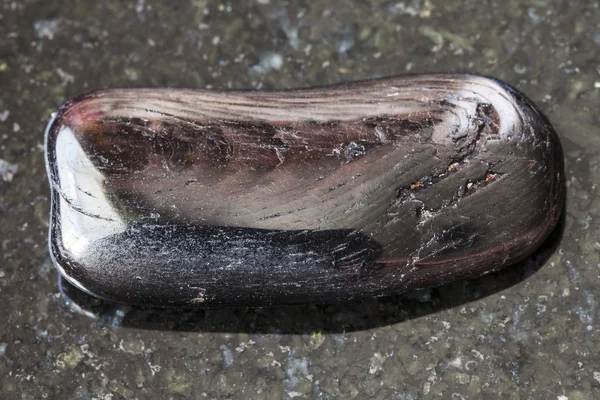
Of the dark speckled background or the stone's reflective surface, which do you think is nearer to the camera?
the stone's reflective surface

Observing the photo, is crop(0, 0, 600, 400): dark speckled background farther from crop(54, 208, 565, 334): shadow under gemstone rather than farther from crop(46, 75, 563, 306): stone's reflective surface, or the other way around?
crop(46, 75, 563, 306): stone's reflective surface

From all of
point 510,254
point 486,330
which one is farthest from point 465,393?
point 510,254

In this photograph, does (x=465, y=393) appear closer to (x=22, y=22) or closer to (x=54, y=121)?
(x=54, y=121)

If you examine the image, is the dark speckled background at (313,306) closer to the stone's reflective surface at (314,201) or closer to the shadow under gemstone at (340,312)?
the shadow under gemstone at (340,312)

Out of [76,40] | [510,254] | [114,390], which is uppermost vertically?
[76,40]

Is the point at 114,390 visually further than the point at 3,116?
No

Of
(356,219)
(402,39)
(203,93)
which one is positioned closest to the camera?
(356,219)

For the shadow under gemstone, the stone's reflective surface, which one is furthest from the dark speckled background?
the stone's reflective surface
